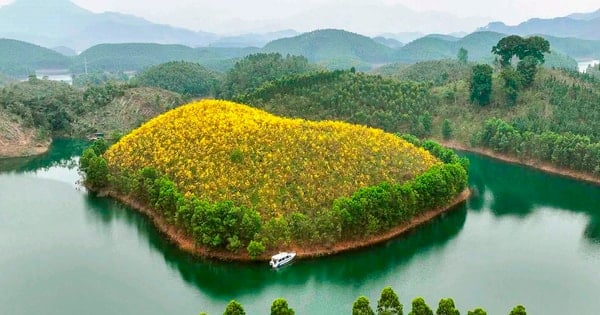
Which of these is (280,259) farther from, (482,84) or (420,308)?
(482,84)

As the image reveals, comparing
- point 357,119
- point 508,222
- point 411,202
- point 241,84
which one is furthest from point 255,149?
point 241,84

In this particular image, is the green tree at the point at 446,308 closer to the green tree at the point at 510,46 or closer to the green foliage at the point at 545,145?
the green foliage at the point at 545,145

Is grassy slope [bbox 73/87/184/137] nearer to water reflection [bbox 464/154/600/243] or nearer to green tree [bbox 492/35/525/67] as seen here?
water reflection [bbox 464/154/600/243]

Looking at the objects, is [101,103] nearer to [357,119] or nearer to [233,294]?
[357,119]

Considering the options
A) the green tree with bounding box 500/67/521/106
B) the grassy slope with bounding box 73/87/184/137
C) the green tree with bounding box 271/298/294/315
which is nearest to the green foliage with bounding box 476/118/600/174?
the green tree with bounding box 500/67/521/106

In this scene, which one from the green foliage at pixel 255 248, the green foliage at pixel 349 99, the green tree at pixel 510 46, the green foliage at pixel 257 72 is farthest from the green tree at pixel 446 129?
the green foliage at pixel 255 248

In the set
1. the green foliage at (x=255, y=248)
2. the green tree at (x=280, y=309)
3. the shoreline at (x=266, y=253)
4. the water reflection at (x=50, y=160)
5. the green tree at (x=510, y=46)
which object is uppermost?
the green tree at (x=510, y=46)

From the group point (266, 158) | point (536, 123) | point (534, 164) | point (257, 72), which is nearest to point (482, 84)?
point (536, 123)
